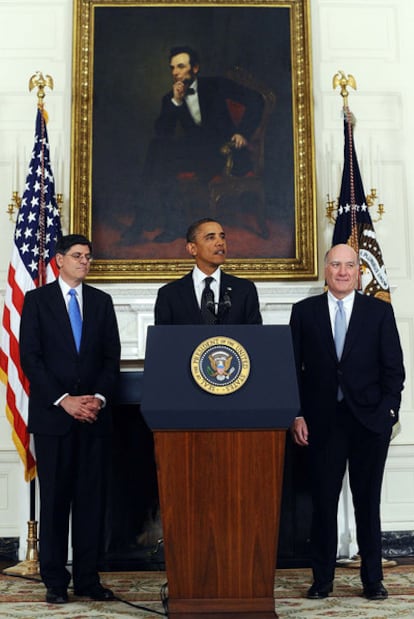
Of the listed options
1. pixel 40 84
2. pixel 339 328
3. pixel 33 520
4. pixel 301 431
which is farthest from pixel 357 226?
pixel 33 520

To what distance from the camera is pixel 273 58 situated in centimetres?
591

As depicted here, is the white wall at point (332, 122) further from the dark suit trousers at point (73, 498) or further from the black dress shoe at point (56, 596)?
the black dress shoe at point (56, 596)

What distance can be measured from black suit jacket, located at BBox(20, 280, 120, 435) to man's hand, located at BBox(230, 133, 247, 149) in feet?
7.46

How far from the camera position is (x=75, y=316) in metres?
3.98

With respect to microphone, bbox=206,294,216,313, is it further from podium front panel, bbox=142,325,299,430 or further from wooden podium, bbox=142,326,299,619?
wooden podium, bbox=142,326,299,619

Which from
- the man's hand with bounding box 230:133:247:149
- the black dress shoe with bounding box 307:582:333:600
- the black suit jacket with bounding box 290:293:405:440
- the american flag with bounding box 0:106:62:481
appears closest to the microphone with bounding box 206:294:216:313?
the black suit jacket with bounding box 290:293:405:440

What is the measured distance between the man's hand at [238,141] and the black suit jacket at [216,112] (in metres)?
0.03

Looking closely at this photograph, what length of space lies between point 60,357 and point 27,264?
148 centimetres

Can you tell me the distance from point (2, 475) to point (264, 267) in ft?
7.89

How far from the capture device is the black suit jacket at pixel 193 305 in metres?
3.79

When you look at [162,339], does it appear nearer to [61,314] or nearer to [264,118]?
[61,314]

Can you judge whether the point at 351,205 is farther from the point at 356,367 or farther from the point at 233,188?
the point at 356,367

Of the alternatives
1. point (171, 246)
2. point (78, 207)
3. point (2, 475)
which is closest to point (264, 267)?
point (171, 246)

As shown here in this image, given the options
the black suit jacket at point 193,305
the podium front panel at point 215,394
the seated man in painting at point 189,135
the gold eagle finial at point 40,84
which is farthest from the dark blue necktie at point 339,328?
the gold eagle finial at point 40,84
